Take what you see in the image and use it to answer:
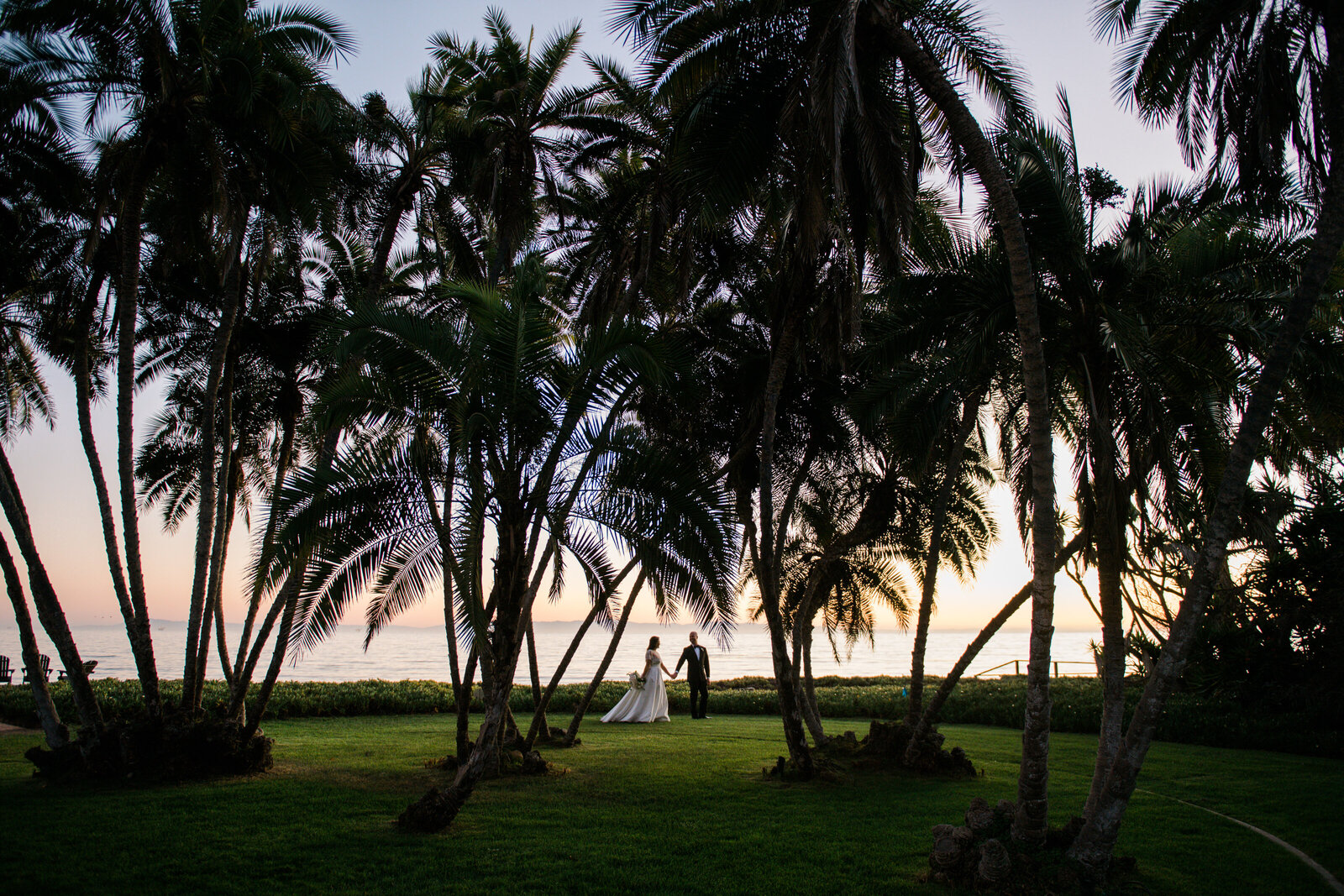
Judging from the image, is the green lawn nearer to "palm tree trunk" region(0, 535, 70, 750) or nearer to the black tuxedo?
"palm tree trunk" region(0, 535, 70, 750)

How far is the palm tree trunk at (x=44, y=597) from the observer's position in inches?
384

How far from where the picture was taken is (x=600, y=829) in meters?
7.98

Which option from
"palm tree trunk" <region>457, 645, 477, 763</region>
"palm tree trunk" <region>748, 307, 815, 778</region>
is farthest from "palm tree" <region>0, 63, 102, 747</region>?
"palm tree trunk" <region>748, 307, 815, 778</region>

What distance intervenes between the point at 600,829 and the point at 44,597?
7459mm

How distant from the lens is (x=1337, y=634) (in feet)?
30.6

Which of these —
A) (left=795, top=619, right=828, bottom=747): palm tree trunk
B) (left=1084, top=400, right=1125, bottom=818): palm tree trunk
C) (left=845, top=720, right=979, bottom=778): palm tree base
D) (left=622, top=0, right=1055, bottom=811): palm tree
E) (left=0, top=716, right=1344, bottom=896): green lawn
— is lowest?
(left=0, top=716, right=1344, bottom=896): green lawn

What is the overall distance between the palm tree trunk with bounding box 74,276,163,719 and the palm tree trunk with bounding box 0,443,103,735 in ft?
1.80

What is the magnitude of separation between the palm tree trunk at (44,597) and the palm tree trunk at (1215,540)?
34.8 feet

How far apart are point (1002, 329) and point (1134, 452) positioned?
2110 millimetres

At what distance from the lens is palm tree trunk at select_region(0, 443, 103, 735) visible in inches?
384

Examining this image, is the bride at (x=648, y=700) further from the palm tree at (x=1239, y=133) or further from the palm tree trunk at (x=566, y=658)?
the palm tree at (x=1239, y=133)

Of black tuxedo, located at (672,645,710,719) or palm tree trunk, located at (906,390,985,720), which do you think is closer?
palm tree trunk, located at (906,390,985,720)

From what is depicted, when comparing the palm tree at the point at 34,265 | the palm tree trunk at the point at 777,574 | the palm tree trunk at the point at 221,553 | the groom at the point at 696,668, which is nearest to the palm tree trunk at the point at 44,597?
the palm tree at the point at 34,265

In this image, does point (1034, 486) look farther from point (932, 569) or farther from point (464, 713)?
point (464, 713)
